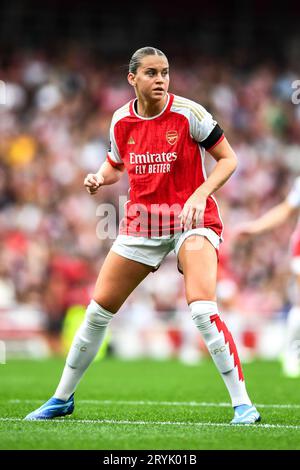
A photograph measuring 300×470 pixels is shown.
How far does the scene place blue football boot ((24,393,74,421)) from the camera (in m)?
6.57

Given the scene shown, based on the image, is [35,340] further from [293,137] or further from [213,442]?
[213,442]

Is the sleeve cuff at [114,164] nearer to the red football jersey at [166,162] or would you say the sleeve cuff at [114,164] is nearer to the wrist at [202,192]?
the red football jersey at [166,162]

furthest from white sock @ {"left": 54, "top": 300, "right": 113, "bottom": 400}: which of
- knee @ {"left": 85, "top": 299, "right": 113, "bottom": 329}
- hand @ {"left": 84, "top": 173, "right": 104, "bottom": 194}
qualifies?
hand @ {"left": 84, "top": 173, "right": 104, "bottom": 194}

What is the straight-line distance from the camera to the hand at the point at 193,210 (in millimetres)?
5973

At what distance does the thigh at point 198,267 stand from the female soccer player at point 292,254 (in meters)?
1.72


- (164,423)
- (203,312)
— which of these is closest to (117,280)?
(203,312)

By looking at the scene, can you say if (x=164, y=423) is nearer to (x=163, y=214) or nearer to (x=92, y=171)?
(x=163, y=214)

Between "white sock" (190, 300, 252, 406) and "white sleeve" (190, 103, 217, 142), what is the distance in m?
1.05

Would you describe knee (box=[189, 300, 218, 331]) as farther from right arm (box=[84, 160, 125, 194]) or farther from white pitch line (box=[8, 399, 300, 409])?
white pitch line (box=[8, 399, 300, 409])

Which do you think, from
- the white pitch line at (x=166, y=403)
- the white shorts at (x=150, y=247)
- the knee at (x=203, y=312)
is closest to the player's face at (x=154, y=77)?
the white shorts at (x=150, y=247)

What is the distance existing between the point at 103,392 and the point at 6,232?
9208 millimetres

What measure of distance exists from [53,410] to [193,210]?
5.53ft
